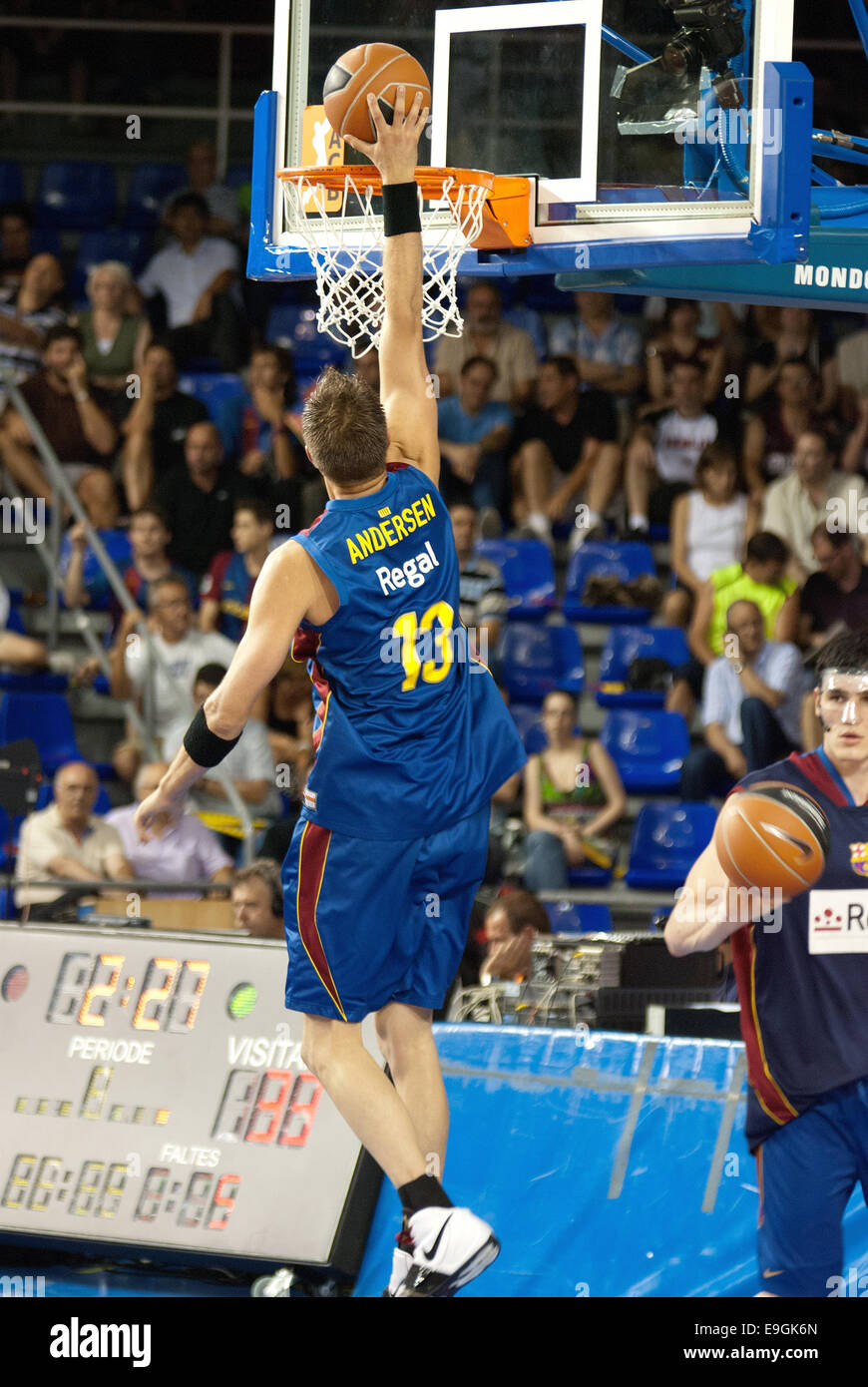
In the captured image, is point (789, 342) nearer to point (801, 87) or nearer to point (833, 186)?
point (833, 186)

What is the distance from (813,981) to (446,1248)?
1.23m

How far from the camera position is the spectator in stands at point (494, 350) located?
11680 millimetres

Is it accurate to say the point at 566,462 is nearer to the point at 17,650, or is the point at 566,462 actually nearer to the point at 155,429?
the point at 155,429

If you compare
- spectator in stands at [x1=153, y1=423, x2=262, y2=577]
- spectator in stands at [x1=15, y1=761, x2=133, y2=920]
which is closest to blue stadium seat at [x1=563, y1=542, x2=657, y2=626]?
spectator in stands at [x1=153, y1=423, x2=262, y2=577]

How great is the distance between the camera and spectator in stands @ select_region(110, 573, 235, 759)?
33.2 ft

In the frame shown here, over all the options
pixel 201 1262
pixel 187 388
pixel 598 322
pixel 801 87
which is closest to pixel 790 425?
pixel 598 322

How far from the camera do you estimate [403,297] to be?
5.15m

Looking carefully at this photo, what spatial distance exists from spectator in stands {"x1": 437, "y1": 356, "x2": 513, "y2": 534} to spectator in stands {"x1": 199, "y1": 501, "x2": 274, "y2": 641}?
4.07 feet

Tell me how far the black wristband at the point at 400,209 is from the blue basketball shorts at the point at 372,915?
5.57 ft

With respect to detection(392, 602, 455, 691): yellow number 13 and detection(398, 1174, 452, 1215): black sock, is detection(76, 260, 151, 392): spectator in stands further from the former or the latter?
detection(398, 1174, 452, 1215): black sock

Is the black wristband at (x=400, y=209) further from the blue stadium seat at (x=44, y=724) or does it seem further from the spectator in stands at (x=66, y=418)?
the spectator in stands at (x=66, y=418)

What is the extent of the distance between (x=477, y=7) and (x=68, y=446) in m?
6.14

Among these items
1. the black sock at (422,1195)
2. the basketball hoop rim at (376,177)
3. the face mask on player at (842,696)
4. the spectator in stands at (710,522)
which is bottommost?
the black sock at (422,1195)

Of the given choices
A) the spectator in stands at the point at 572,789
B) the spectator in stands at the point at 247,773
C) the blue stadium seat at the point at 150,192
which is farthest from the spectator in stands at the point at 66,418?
the spectator in stands at the point at 572,789
